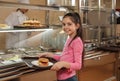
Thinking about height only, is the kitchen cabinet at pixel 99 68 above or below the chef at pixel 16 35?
below

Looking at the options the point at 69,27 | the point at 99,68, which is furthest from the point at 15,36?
the point at 99,68

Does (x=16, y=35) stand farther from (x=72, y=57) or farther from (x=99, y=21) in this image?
(x=99, y=21)

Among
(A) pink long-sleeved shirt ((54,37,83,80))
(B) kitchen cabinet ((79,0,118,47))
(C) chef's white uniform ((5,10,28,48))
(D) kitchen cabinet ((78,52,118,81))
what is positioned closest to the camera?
(A) pink long-sleeved shirt ((54,37,83,80))

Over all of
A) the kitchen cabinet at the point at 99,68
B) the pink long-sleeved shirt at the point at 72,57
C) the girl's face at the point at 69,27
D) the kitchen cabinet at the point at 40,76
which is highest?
the girl's face at the point at 69,27

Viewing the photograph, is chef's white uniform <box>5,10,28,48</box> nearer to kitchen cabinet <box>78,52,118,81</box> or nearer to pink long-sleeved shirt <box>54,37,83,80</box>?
kitchen cabinet <box>78,52,118,81</box>

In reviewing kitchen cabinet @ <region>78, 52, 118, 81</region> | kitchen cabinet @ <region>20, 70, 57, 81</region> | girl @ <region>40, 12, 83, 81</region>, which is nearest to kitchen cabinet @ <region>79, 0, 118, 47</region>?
kitchen cabinet @ <region>78, 52, 118, 81</region>

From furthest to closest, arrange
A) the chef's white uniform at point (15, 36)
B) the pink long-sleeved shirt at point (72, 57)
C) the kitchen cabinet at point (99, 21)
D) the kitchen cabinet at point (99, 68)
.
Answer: the kitchen cabinet at point (99, 21) → the kitchen cabinet at point (99, 68) → the chef's white uniform at point (15, 36) → the pink long-sleeved shirt at point (72, 57)

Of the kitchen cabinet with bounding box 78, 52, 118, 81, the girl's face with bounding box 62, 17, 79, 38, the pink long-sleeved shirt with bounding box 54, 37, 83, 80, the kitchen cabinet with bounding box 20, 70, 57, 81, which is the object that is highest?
the girl's face with bounding box 62, 17, 79, 38

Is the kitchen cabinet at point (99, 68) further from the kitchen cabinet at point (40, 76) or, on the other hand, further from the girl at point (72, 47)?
the girl at point (72, 47)

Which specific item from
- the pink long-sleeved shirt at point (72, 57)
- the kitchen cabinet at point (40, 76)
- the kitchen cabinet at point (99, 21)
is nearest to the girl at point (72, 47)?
the pink long-sleeved shirt at point (72, 57)

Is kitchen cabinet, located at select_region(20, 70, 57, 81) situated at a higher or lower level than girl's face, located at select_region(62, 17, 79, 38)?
lower

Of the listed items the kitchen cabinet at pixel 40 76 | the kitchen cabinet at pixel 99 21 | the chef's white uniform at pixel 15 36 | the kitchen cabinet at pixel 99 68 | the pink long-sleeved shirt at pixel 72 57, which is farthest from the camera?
the kitchen cabinet at pixel 99 21

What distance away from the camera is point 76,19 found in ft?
5.54

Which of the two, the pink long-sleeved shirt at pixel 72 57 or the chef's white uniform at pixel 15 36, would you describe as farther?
the chef's white uniform at pixel 15 36
